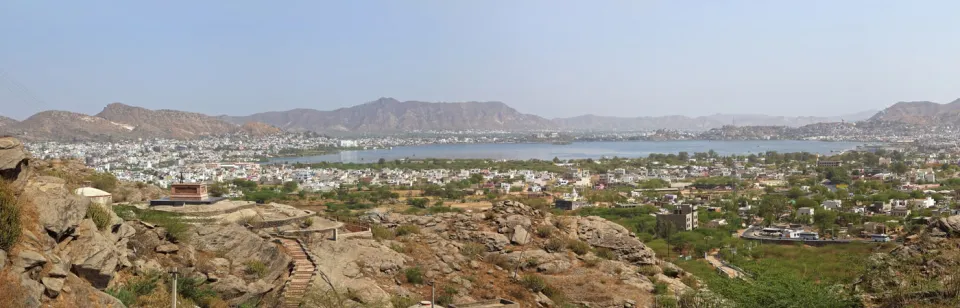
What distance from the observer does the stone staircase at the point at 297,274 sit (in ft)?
33.4

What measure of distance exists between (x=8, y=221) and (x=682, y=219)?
30.2 m

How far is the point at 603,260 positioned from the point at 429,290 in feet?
15.7

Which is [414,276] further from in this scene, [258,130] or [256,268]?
[258,130]

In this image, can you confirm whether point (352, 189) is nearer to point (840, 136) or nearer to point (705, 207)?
point (705, 207)

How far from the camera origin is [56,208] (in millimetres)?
8180

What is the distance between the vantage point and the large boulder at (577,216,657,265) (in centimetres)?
1731

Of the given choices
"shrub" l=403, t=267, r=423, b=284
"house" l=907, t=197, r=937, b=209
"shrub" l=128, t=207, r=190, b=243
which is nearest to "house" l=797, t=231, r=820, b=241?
"house" l=907, t=197, r=937, b=209

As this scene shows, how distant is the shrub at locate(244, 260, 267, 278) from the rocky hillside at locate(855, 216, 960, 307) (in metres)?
8.65

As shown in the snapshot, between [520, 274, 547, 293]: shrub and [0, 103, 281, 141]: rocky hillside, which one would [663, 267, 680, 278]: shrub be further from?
[0, 103, 281, 141]: rocky hillside

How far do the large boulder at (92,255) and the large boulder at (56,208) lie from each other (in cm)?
16

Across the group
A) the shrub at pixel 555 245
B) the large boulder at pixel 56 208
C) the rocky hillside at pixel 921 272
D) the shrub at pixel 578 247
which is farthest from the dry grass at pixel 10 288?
the shrub at pixel 578 247

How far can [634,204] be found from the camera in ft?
147

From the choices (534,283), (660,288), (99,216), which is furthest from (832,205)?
(99,216)

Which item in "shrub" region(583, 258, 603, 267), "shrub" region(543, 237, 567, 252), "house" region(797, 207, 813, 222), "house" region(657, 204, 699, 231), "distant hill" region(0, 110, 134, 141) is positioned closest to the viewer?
"shrub" region(583, 258, 603, 267)
